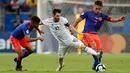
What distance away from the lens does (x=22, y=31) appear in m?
18.4

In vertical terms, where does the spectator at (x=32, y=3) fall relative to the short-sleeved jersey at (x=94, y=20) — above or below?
below

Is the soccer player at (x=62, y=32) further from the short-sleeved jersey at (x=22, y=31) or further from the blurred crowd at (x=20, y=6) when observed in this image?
the blurred crowd at (x=20, y=6)

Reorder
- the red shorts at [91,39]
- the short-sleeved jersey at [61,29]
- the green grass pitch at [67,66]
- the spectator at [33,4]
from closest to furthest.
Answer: the short-sleeved jersey at [61,29]
the green grass pitch at [67,66]
the red shorts at [91,39]
the spectator at [33,4]

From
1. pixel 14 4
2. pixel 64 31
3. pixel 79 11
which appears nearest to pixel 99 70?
pixel 64 31

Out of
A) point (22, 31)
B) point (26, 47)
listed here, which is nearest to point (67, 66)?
point (26, 47)

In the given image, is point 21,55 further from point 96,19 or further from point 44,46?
point 44,46

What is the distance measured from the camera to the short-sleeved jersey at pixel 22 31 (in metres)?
17.9

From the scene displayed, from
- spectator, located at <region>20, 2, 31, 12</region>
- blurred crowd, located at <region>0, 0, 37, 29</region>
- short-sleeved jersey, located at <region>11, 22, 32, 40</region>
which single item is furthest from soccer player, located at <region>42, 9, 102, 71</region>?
spectator, located at <region>20, 2, 31, 12</region>

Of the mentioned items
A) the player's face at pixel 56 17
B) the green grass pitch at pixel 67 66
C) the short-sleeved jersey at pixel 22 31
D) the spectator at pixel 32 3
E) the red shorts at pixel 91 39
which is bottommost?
the green grass pitch at pixel 67 66

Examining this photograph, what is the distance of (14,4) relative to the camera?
111 feet

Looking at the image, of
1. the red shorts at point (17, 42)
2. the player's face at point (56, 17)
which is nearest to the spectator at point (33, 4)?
the red shorts at point (17, 42)

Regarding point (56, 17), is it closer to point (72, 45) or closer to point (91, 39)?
point (72, 45)

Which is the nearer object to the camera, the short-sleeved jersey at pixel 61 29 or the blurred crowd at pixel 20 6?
the short-sleeved jersey at pixel 61 29

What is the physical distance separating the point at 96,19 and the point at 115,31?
12.1 metres
